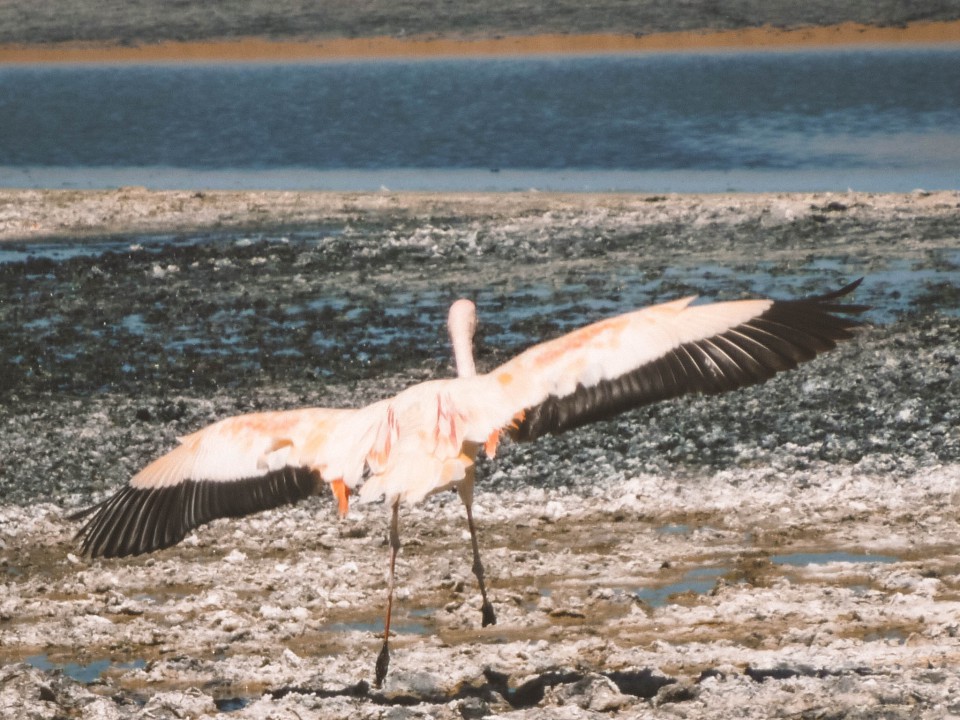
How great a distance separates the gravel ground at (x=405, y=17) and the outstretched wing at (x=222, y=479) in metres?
42.4

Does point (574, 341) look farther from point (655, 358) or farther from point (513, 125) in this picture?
point (513, 125)

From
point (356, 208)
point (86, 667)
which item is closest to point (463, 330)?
point (86, 667)

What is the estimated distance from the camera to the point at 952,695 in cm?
525

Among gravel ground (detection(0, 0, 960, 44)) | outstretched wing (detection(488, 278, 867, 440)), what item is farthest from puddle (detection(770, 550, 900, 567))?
gravel ground (detection(0, 0, 960, 44))

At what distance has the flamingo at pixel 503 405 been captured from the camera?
5797 mm

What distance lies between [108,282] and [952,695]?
10955mm

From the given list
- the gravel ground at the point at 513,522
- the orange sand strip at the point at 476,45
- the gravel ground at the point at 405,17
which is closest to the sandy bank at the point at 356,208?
the gravel ground at the point at 513,522

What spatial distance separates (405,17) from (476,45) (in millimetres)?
2799

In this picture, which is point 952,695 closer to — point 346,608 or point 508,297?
point 346,608

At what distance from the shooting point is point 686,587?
679cm

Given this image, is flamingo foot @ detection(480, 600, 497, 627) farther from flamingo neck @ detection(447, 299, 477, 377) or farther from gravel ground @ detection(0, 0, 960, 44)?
gravel ground @ detection(0, 0, 960, 44)

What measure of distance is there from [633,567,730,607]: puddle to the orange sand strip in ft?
136

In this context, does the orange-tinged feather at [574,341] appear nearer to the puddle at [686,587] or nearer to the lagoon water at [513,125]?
the puddle at [686,587]

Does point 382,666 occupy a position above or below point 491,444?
below
